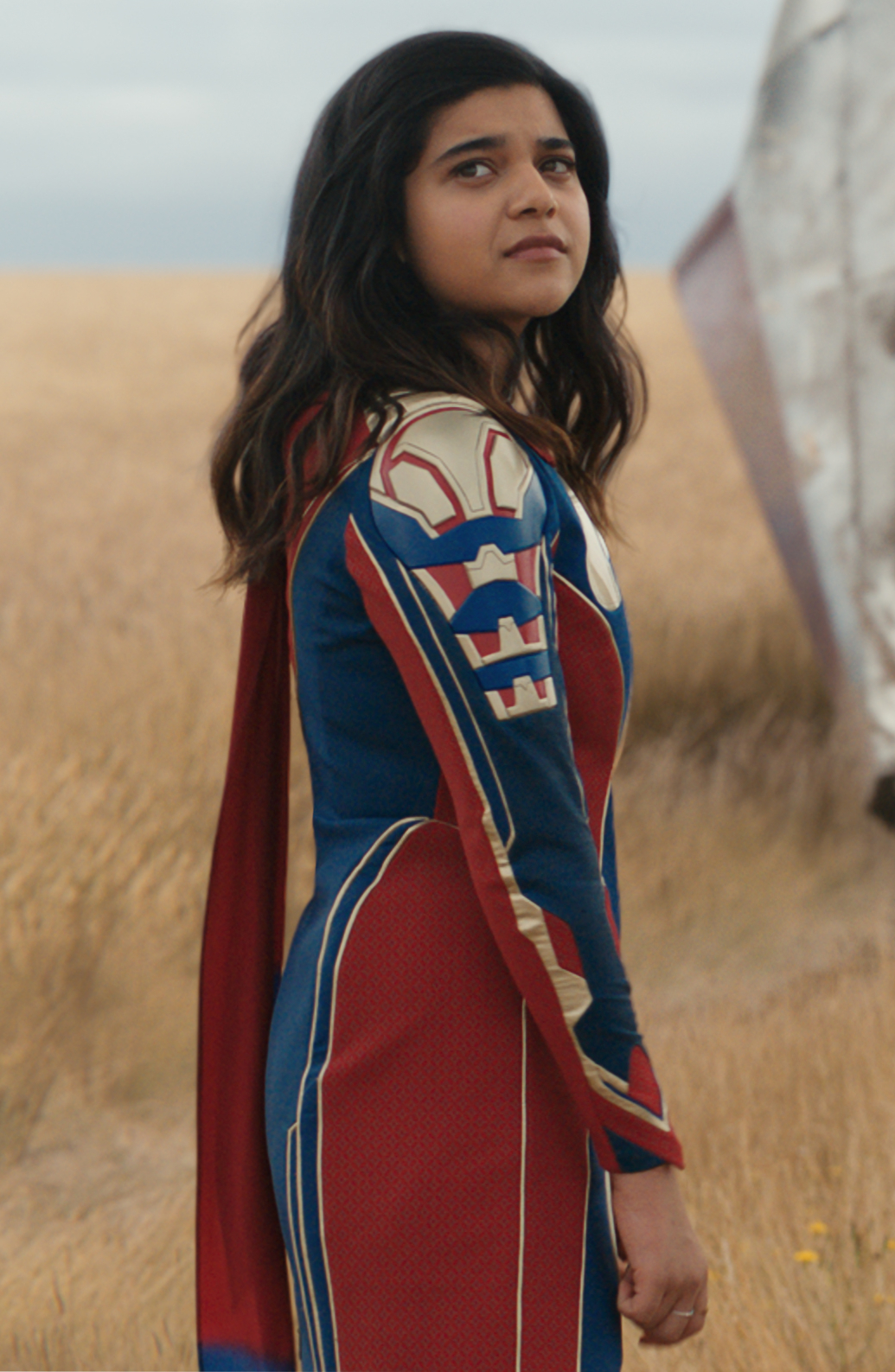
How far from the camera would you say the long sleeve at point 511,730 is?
3.60ft

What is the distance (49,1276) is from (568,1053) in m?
1.65

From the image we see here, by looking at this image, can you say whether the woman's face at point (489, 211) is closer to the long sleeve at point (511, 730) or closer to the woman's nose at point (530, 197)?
the woman's nose at point (530, 197)

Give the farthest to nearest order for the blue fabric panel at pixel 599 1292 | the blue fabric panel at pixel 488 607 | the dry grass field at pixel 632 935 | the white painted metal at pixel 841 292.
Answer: the white painted metal at pixel 841 292 → the dry grass field at pixel 632 935 → the blue fabric panel at pixel 599 1292 → the blue fabric panel at pixel 488 607

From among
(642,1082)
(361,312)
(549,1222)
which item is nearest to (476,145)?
(361,312)

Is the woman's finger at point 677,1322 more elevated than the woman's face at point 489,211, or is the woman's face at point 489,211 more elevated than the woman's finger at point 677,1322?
the woman's face at point 489,211

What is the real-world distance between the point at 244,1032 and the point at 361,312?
0.73 metres

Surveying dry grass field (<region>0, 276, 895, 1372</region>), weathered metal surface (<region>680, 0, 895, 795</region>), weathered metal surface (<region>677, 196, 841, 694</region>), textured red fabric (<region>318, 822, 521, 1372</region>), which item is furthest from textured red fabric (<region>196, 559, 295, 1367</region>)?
weathered metal surface (<region>677, 196, 841, 694</region>)

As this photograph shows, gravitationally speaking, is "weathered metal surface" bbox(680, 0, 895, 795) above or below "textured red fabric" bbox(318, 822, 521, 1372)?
above

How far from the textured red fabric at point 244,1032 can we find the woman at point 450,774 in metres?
0.13

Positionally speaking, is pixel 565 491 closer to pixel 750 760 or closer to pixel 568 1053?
pixel 568 1053

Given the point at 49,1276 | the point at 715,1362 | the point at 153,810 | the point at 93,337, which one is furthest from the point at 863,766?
the point at 93,337

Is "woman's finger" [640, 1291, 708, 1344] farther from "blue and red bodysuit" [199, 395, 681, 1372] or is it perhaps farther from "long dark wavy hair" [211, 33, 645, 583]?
"long dark wavy hair" [211, 33, 645, 583]

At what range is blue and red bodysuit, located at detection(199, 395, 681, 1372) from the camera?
3.63 feet

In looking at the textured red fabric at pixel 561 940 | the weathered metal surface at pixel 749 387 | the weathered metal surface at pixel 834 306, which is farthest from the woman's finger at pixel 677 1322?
the weathered metal surface at pixel 749 387
